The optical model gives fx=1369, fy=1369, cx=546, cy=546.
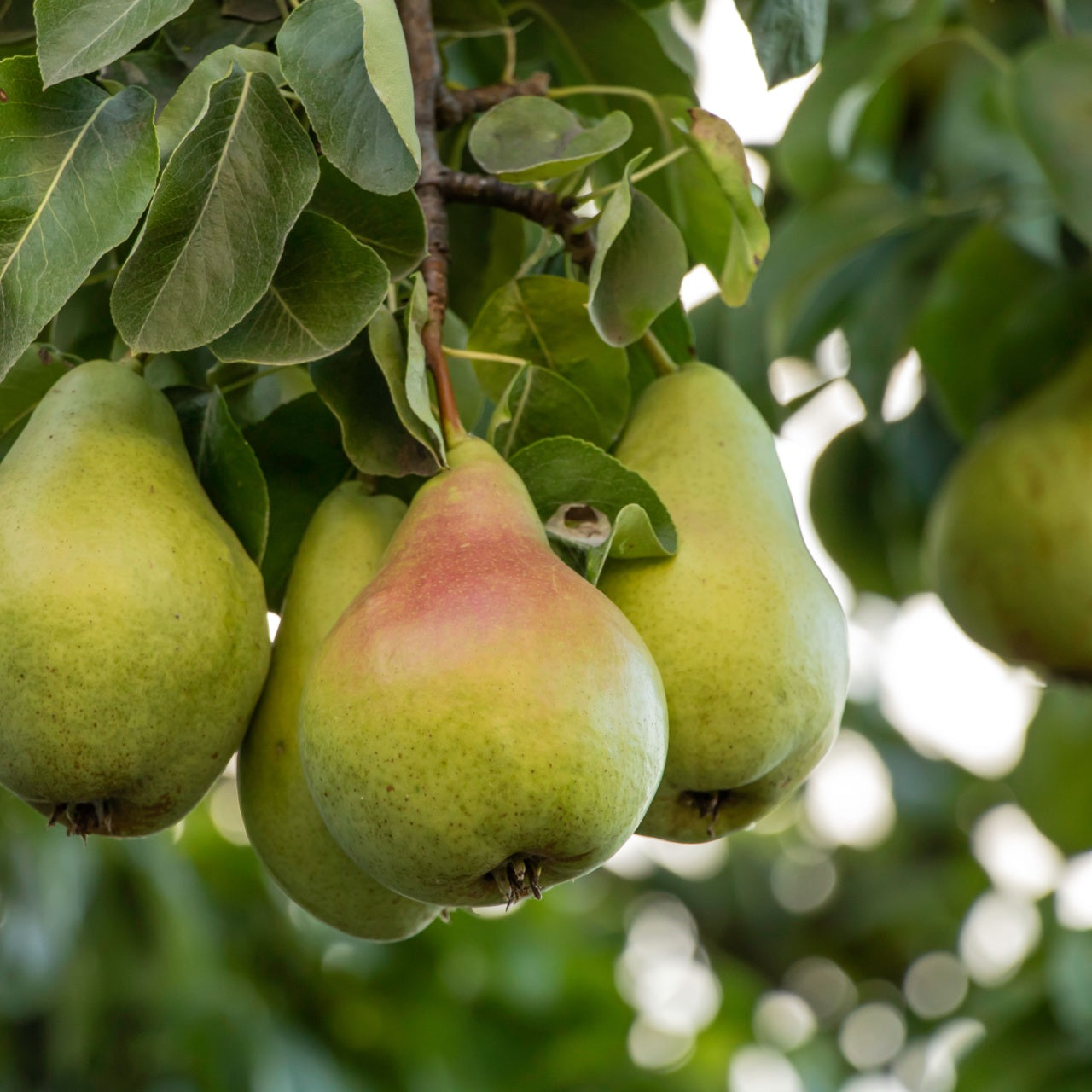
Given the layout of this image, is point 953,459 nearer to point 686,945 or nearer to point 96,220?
point 96,220

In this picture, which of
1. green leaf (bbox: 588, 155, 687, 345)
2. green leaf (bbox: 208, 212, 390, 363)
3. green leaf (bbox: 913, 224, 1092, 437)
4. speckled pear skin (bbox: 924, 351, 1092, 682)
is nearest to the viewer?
green leaf (bbox: 208, 212, 390, 363)

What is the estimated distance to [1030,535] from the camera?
5.52 ft

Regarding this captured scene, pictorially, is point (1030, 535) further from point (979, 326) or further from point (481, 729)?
point (481, 729)

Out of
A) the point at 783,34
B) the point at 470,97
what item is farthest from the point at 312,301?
the point at 783,34

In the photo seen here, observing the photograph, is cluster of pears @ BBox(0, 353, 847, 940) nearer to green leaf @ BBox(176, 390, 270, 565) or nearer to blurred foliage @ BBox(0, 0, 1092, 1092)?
green leaf @ BBox(176, 390, 270, 565)

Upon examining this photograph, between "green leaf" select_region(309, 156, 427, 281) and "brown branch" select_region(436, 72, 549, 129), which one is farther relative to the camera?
"brown branch" select_region(436, 72, 549, 129)

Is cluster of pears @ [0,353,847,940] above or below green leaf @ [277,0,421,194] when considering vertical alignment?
below

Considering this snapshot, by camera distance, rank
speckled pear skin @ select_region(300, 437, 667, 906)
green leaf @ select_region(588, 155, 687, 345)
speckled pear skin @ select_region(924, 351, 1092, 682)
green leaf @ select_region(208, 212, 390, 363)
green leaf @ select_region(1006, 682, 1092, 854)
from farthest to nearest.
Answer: green leaf @ select_region(1006, 682, 1092, 854), speckled pear skin @ select_region(924, 351, 1092, 682), green leaf @ select_region(588, 155, 687, 345), green leaf @ select_region(208, 212, 390, 363), speckled pear skin @ select_region(300, 437, 667, 906)

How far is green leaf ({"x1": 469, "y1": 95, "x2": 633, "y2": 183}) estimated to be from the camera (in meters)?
0.92

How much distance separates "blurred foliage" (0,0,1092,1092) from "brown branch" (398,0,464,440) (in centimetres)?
9

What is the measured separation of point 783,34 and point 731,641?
0.48 m

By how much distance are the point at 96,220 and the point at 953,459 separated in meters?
1.53

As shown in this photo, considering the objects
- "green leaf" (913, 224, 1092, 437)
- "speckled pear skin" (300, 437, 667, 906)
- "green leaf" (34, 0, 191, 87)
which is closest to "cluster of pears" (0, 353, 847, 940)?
"speckled pear skin" (300, 437, 667, 906)

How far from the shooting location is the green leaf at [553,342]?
3.32 ft
